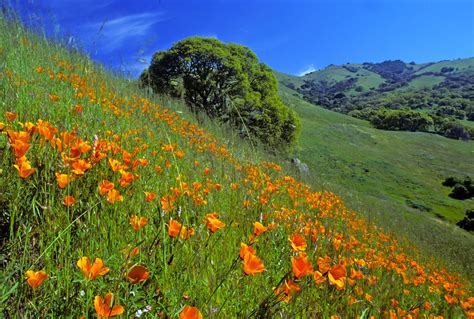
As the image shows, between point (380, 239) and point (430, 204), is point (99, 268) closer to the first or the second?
point (380, 239)

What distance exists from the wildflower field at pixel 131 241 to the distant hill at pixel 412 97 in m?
70.8

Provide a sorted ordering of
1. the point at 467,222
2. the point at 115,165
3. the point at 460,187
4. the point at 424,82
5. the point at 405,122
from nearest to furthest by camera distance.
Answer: the point at 115,165
the point at 467,222
the point at 460,187
the point at 405,122
the point at 424,82

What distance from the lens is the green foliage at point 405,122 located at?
69312mm

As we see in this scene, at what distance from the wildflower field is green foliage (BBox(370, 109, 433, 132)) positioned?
72.6 meters

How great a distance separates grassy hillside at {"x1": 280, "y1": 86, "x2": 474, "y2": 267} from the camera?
28.1m

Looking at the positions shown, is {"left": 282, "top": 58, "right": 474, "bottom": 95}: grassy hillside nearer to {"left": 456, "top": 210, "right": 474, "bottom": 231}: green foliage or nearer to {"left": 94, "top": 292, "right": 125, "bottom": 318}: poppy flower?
{"left": 456, "top": 210, "right": 474, "bottom": 231}: green foliage

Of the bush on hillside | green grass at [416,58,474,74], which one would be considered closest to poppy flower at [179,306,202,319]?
the bush on hillside

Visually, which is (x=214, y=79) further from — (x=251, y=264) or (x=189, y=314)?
(x=189, y=314)

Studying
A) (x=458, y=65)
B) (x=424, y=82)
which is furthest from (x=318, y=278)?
(x=458, y=65)

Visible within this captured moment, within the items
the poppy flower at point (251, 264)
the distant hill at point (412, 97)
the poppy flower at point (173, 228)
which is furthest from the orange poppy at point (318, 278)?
the distant hill at point (412, 97)

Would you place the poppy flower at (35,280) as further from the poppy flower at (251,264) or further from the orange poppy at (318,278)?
the orange poppy at (318,278)

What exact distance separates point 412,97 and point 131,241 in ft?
428

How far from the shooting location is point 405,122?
7038 centimetres

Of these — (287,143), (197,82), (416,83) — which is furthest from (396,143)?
(416,83)
